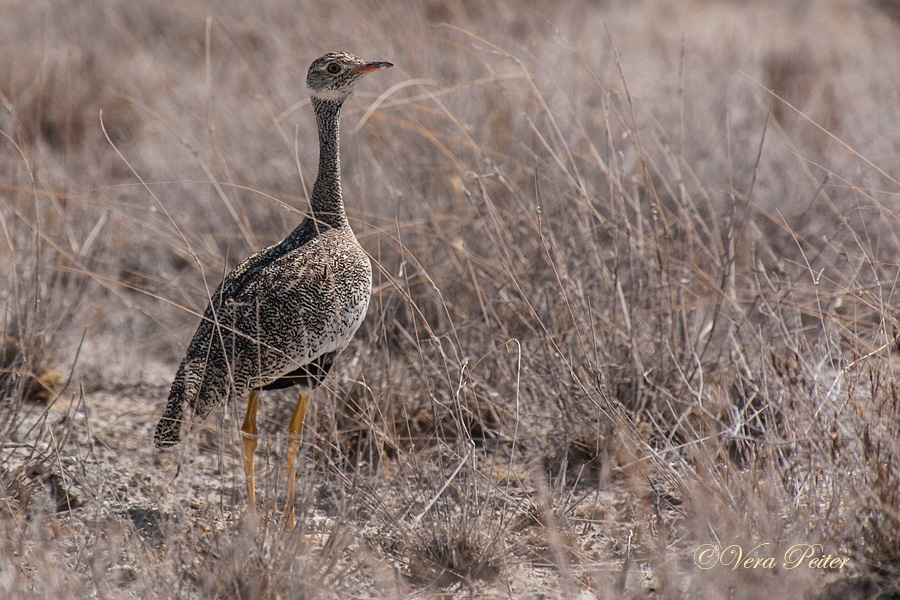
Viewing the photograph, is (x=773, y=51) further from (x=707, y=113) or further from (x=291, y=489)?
(x=291, y=489)

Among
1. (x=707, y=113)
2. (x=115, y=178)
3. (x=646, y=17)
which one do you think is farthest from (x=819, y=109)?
(x=115, y=178)

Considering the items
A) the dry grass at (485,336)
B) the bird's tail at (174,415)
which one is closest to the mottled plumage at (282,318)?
the bird's tail at (174,415)

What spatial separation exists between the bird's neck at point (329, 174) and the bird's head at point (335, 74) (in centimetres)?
4

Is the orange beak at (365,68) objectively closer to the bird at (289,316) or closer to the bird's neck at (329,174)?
the bird at (289,316)

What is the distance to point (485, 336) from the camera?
12.3 ft

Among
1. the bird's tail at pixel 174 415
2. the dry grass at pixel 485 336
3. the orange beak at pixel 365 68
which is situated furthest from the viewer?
the orange beak at pixel 365 68

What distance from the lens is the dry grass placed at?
2.42m

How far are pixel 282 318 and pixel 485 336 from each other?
1141 millimetres

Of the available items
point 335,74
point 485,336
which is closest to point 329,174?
point 335,74

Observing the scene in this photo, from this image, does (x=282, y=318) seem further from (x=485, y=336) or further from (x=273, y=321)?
(x=485, y=336)

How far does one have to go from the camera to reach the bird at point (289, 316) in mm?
2848

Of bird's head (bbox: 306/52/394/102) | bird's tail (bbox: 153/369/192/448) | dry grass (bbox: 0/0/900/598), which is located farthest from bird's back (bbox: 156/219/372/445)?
bird's head (bbox: 306/52/394/102)

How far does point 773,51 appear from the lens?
745cm

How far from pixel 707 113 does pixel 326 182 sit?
134 inches
